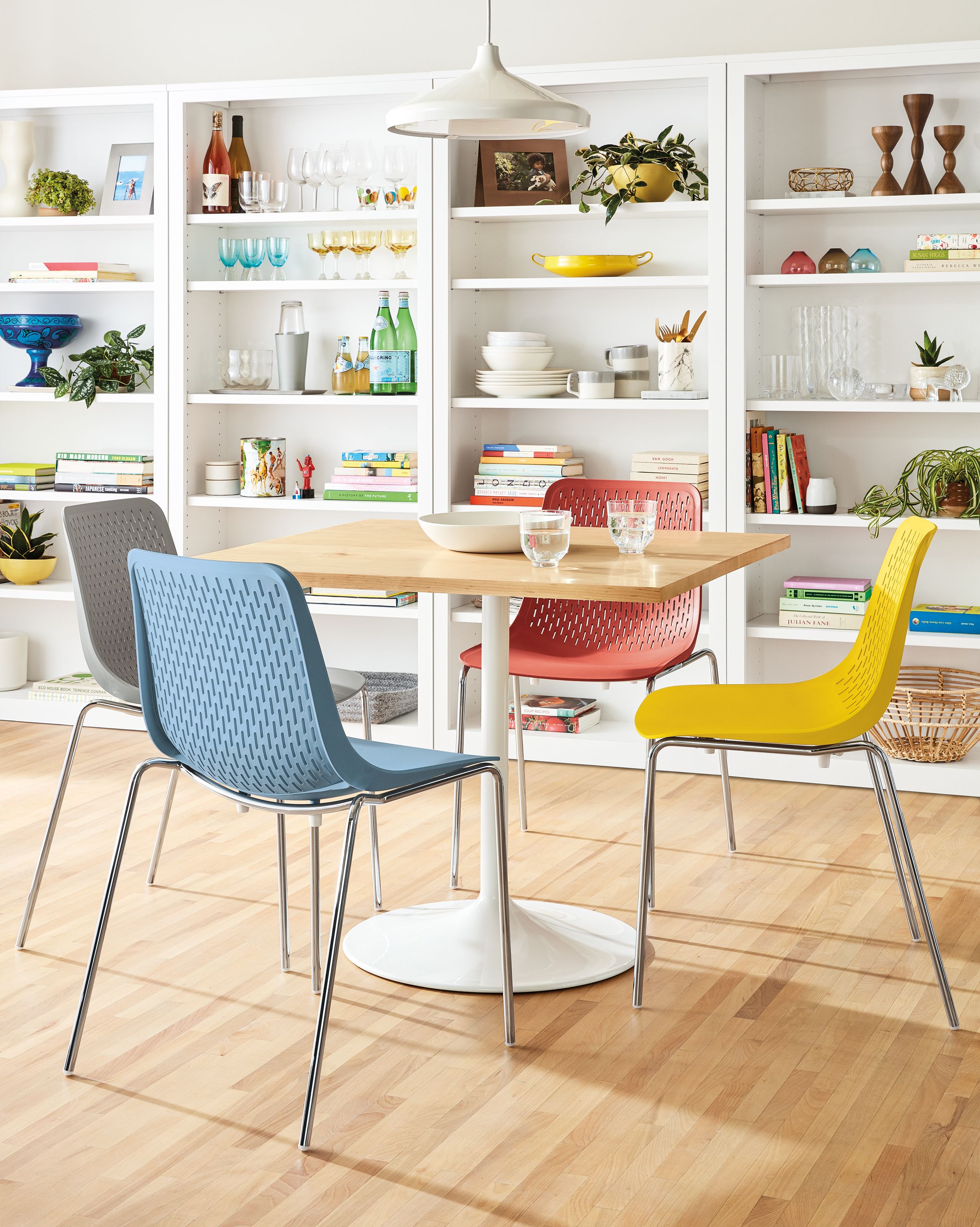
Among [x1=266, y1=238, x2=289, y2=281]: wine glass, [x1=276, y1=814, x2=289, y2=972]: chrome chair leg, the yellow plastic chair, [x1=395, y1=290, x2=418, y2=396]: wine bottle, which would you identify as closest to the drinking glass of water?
the yellow plastic chair

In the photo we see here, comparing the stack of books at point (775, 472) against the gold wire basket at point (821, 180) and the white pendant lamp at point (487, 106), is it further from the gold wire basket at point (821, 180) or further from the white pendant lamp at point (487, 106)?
the white pendant lamp at point (487, 106)

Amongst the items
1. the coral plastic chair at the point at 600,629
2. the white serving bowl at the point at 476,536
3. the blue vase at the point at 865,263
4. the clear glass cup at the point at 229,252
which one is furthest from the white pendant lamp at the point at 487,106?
the clear glass cup at the point at 229,252

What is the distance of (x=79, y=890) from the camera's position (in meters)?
3.12

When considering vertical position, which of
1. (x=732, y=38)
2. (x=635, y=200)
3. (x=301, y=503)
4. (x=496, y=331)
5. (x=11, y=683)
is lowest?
(x=11, y=683)

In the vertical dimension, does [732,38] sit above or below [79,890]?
above

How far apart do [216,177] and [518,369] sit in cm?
111

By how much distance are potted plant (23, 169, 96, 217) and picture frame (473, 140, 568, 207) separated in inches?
52.3

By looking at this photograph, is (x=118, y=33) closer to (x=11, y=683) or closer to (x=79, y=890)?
(x=11, y=683)

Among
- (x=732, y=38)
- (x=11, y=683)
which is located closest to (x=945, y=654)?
(x=732, y=38)

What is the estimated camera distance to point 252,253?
14.9ft

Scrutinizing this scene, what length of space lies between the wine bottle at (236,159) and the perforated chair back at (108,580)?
A: 67.9 inches

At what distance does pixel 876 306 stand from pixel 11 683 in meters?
3.02

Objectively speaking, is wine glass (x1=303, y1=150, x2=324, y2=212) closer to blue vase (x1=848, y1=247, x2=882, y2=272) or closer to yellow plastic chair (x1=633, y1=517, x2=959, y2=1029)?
blue vase (x1=848, y1=247, x2=882, y2=272)

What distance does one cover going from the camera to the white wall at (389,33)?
418cm
